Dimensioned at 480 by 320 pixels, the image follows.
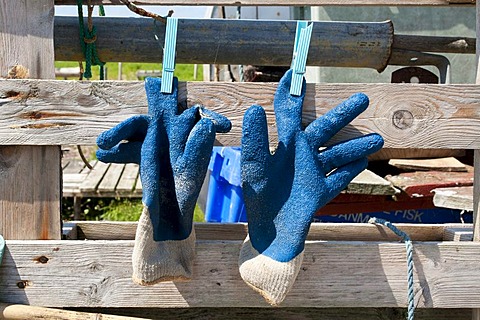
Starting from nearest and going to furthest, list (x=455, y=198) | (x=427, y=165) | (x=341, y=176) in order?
(x=341, y=176) → (x=455, y=198) → (x=427, y=165)

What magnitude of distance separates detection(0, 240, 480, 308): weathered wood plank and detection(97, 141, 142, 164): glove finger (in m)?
0.26

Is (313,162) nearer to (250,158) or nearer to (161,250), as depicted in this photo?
(250,158)

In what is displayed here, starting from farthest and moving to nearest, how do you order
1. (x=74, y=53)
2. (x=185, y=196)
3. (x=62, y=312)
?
(x=74, y=53)
(x=62, y=312)
(x=185, y=196)

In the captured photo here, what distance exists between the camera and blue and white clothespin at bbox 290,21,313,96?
1.65 meters

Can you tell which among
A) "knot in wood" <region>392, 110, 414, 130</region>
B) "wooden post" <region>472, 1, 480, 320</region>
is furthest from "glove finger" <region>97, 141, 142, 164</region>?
"wooden post" <region>472, 1, 480, 320</region>

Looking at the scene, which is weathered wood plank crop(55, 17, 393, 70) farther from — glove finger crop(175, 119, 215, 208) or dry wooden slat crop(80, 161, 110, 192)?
dry wooden slat crop(80, 161, 110, 192)

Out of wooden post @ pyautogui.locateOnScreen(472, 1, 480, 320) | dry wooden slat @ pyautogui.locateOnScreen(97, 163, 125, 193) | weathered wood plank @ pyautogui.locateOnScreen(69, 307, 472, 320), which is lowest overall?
dry wooden slat @ pyautogui.locateOnScreen(97, 163, 125, 193)

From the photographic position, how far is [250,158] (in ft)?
5.14

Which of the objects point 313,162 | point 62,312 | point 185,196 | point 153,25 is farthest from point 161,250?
point 153,25

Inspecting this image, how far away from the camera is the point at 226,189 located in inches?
155

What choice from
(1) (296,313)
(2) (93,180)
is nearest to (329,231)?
(1) (296,313)

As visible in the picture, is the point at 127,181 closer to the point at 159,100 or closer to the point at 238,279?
the point at 238,279

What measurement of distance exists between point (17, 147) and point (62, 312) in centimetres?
45

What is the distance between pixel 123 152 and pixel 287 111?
1.41 ft
